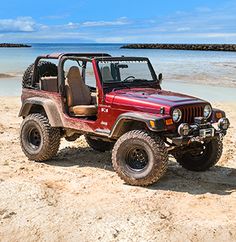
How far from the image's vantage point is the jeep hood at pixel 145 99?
6.58 metres

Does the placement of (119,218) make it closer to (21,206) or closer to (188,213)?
(188,213)

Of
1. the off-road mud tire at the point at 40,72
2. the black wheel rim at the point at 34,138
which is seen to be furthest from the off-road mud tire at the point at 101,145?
the off-road mud tire at the point at 40,72

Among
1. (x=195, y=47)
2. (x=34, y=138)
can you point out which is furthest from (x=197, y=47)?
(x=34, y=138)

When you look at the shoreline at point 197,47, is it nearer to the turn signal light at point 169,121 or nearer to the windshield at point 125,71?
the windshield at point 125,71

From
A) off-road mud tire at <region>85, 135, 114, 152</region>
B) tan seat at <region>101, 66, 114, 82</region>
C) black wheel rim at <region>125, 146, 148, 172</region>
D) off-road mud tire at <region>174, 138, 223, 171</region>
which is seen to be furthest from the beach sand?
tan seat at <region>101, 66, 114, 82</region>

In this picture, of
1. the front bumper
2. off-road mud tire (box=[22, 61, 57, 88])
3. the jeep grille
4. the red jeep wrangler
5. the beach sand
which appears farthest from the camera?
off-road mud tire (box=[22, 61, 57, 88])

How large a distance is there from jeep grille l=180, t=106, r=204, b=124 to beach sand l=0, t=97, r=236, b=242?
38.6 inches

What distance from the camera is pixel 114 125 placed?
6.91m

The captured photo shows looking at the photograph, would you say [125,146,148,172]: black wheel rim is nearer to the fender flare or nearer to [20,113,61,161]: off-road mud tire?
the fender flare

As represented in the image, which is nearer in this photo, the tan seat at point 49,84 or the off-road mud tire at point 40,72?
the tan seat at point 49,84

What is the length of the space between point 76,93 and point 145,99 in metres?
1.65

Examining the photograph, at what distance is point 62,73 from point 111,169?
178 cm

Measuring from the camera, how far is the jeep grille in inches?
263

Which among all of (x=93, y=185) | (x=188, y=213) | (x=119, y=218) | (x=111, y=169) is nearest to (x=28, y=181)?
(x=93, y=185)
